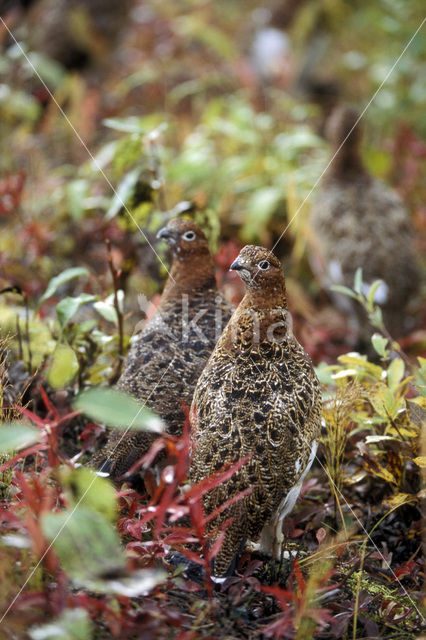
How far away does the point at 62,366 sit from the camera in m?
3.00

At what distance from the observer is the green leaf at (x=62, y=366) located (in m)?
2.98

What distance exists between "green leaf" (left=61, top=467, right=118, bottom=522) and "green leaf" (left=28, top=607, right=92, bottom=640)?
282mm

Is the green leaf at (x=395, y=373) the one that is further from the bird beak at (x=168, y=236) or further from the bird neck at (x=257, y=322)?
the bird beak at (x=168, y=236)

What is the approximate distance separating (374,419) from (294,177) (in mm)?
4059

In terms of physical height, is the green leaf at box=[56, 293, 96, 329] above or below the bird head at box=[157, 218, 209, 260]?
below

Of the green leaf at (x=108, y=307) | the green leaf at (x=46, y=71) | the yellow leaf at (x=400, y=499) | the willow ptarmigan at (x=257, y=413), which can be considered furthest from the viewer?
the green leaf at (x=46, y=71)

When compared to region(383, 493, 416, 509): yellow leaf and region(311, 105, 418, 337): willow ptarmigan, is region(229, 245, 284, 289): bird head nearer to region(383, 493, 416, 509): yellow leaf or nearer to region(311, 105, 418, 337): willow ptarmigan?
region(383, 493, 416, 509): yellow leaf

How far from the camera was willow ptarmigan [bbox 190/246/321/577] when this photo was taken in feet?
8.12

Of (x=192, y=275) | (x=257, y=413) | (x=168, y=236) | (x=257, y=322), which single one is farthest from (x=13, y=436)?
(x=168, y=236)

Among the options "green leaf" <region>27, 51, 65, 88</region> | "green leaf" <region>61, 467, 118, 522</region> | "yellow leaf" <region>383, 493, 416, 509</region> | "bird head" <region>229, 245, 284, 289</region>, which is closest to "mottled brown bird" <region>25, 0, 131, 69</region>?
"green leaf" <region>27, 51, 65, 88</region>

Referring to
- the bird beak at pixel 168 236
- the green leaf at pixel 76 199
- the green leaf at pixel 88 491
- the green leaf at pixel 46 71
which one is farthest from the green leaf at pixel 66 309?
the green leaf at pixel 46 71

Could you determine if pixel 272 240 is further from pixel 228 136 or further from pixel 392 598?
pixel 392 598

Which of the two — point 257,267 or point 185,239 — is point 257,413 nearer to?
point 257,267

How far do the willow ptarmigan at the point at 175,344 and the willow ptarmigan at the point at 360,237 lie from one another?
7.70ft
